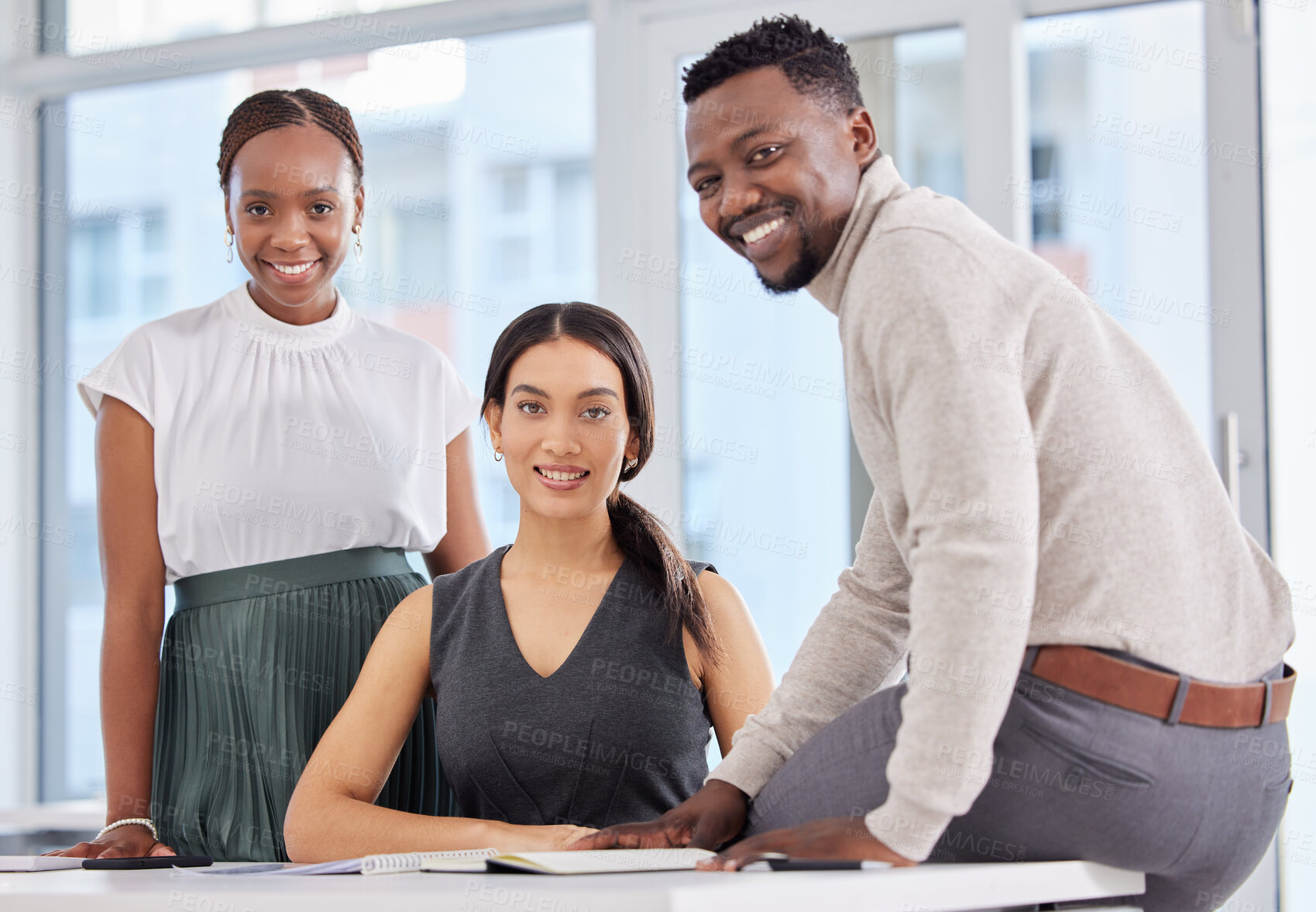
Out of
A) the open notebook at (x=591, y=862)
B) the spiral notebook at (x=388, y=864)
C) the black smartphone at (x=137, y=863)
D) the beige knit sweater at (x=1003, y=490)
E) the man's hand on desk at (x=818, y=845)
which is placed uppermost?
the beige knit sweater at (x=1003, y=490)

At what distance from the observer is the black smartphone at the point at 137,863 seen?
Answer: 127 cm

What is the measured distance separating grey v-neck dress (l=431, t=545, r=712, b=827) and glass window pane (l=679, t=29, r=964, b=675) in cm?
116

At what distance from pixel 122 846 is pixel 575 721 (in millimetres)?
577

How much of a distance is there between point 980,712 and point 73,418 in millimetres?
3046

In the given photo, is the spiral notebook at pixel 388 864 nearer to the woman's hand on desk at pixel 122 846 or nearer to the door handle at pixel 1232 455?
the woman's hand on desk at pixel 122 846

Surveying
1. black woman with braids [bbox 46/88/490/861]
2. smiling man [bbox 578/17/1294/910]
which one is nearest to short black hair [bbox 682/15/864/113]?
smiling man [bbox 578/17/1294/910]

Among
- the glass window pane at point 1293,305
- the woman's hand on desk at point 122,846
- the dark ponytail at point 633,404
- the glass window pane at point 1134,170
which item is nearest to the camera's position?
the woman's hand on desk at point 122,846

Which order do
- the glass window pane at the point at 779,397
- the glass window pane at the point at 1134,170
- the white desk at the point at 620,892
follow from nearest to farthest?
the white desk at the point at 620,892, the glass window pane at the point at 1134,170, the glass window pane at the point at 779,397

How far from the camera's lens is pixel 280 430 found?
172 cm

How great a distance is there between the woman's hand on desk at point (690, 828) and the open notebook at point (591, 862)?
0.05 metres

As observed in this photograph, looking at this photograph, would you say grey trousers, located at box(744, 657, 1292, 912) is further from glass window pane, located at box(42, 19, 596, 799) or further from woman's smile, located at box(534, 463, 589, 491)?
glass window pane, located at box(42, 19, 596, 799)

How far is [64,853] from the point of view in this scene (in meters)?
1.42

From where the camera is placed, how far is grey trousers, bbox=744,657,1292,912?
94 centimetres

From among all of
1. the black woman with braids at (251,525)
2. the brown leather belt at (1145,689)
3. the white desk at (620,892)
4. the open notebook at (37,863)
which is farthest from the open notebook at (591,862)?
the black woman with braids at (251,525)
